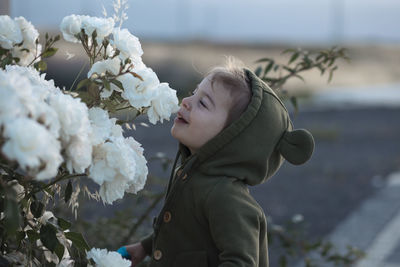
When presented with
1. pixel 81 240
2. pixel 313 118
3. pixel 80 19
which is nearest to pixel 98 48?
pixel 80 19

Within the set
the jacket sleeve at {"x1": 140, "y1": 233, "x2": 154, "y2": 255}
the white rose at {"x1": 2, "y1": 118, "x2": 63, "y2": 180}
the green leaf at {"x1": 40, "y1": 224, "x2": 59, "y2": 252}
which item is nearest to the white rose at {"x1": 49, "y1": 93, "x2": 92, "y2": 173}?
the white rose at {"x1": 2, "y1": 118, "x2": 63, "y2": 180}

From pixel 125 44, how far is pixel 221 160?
18.5 inches

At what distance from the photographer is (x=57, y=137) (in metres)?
1.33

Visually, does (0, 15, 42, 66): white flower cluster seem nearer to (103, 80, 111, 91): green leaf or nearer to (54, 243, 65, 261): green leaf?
(103, 80, 111, 91): green leaf

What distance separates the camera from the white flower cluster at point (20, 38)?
1.99 metres

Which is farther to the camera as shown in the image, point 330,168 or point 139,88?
point 330,168

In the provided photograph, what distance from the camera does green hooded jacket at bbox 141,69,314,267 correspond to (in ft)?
6.19

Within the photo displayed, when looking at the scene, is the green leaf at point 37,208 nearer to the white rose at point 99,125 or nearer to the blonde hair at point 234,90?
the white rose at point 99,125

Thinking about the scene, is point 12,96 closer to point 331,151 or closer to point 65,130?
point 65,130

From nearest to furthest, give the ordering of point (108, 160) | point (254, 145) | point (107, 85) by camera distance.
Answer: point (108, 160), point (107, 85), point (254, 145)

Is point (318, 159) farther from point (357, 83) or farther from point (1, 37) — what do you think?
point (357, 83)

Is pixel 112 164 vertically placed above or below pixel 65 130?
below

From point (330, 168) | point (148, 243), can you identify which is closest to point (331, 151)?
point (330, 168)

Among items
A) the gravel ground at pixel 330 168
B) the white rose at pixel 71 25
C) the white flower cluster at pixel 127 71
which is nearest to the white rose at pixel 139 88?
the white flower cluster at pixel 127 71
